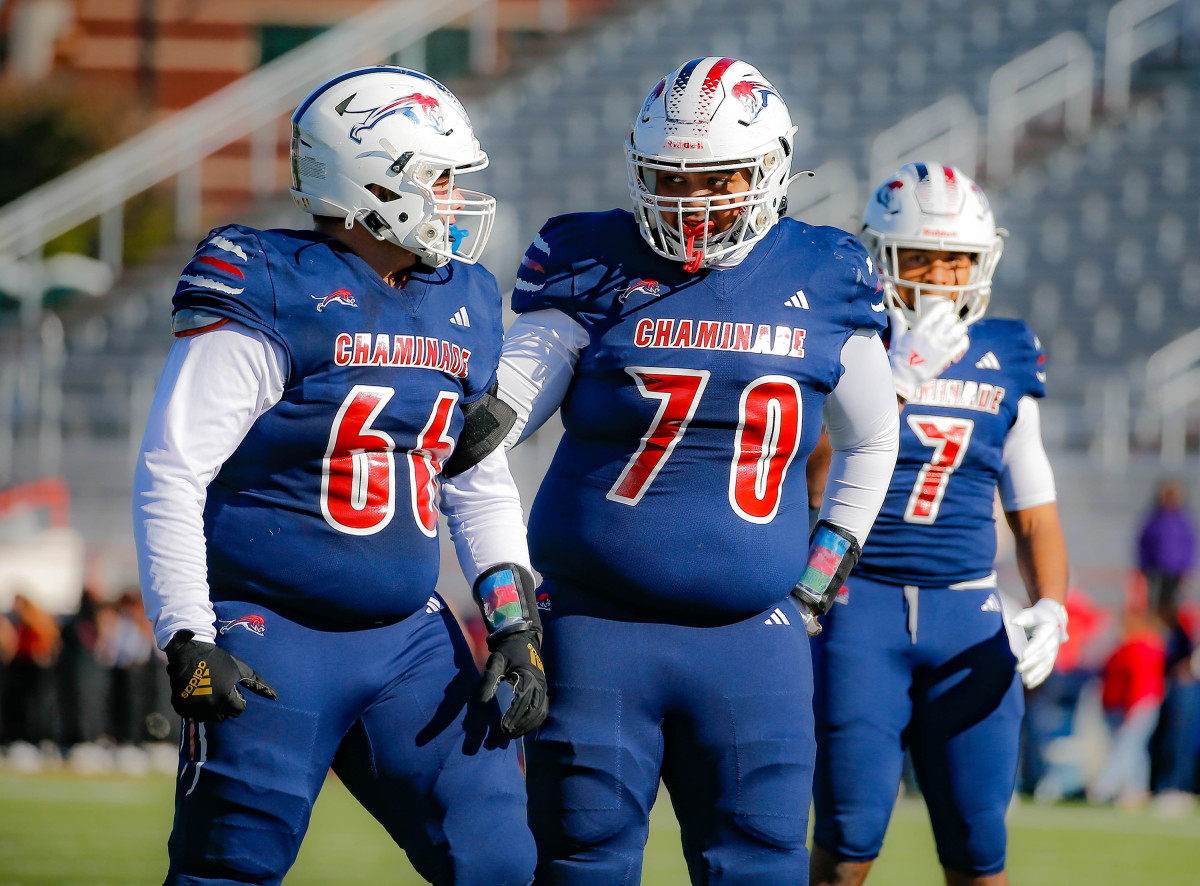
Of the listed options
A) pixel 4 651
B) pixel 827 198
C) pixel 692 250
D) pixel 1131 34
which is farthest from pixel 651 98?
pixel 1131 34

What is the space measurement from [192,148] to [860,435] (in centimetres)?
1393

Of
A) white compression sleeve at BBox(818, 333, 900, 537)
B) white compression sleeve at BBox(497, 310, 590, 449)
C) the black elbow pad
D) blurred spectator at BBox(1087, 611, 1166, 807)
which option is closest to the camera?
the black elbow pad

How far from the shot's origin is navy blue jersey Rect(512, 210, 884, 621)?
334cm

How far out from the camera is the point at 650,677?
131 inches

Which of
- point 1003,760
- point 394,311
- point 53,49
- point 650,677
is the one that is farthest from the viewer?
point 53,49

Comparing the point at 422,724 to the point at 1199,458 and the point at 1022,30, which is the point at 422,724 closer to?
the point at 1199,458

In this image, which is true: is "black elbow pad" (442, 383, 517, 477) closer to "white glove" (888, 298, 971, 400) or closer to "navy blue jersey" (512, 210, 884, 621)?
"navy blue jersey" (512, 210, 884, 621)

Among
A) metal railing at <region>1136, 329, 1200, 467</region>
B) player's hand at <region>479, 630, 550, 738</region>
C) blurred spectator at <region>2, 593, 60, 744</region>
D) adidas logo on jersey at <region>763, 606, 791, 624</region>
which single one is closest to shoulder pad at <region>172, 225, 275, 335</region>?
player's hand at <region>479, 630, 550, 738</region>

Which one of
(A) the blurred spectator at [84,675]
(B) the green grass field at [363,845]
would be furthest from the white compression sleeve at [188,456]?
(A) the blurred spectator at [84,675]

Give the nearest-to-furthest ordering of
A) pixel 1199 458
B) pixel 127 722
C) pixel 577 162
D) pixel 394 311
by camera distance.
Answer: pixel 394 311 → pixel 127 722 → pixel 1199 458 → pixel 577 162

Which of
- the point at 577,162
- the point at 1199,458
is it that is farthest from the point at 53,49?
→ the point at 1199,458

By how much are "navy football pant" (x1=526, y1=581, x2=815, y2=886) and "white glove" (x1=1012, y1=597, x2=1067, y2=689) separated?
1.08m

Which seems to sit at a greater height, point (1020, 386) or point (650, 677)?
point (1020, 386)

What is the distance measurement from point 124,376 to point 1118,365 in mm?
8247
